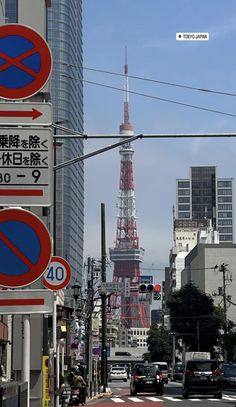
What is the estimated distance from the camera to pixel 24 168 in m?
6.88

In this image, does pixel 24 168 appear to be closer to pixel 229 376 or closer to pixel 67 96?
pixel 67 96

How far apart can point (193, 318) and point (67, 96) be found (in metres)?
51.1

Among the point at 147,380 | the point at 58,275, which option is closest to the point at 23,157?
the point at 58,275

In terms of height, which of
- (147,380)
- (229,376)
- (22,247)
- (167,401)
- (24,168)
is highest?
(24,168)

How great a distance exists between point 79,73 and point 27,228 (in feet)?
91.9

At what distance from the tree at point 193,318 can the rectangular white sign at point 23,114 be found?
89.8m

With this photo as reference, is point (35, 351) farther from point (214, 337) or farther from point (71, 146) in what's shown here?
point (214, 337)

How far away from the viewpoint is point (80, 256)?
466 feet

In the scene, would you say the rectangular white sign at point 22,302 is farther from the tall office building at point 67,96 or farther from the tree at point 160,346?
the tree at point 160,346

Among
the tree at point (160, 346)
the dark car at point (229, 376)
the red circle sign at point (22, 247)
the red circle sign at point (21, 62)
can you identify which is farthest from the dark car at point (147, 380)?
the tree at point (160, 346)

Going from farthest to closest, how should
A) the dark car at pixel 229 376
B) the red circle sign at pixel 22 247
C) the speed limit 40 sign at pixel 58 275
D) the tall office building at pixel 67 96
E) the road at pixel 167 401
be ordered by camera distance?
1. the dark car at pixel 229 376
2. the tall office building at pixel 67 96
3. the road at pixel 167 401
4. the speed limit 40 sign at pixel 58 275
5. the red circle sign at pixel 22 247

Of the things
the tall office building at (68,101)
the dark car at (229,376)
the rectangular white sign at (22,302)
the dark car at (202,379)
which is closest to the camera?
the rectangular white sign at (22,302)

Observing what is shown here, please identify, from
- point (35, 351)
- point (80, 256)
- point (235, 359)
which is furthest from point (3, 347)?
point (80, 256)

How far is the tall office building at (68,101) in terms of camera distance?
38.5 metres
